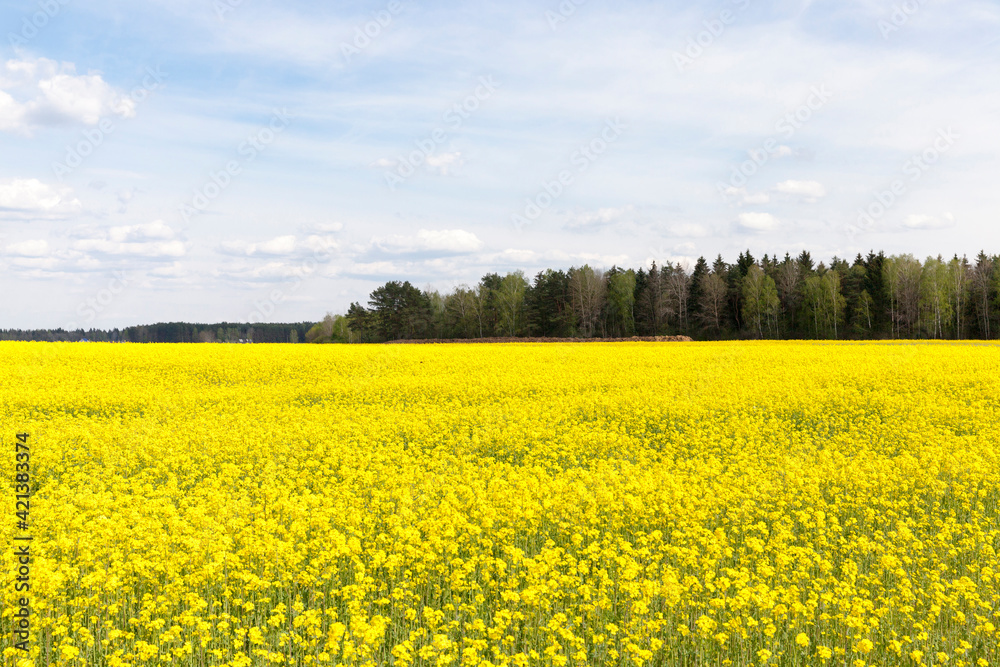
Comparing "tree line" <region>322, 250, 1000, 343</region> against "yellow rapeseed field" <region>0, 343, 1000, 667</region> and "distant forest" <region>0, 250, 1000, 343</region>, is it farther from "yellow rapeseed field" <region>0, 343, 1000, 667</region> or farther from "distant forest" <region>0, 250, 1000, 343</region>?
"yellow rapeseed field" <region>0, 343, 1000, 667</region>

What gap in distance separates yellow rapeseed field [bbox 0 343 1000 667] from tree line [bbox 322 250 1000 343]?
6309 centimetres

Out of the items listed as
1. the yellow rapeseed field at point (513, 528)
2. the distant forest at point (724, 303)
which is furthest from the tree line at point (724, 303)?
the yellow rapeseed field at point (513, 528)

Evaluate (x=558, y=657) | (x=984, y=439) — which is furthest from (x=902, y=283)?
(x=558, y=657)

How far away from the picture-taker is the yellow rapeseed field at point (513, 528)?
22.0 ft

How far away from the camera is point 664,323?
89312 millimetres

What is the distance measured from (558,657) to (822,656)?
9.35 feet

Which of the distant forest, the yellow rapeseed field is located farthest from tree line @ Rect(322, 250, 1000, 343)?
the yellow rapeseed field

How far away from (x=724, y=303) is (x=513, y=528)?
82.2m

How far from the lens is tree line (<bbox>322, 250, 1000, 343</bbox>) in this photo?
258 ft

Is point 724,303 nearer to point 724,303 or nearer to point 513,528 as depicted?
point 724,303

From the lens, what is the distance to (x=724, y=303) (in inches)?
Result: 3369

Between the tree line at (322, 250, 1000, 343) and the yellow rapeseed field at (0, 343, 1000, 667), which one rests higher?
the tree line at (322, 250, 1000, 343)

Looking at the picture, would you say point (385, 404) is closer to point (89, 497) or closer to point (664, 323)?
point (89, 497)

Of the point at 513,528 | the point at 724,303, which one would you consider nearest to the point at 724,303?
the point at 724,303
